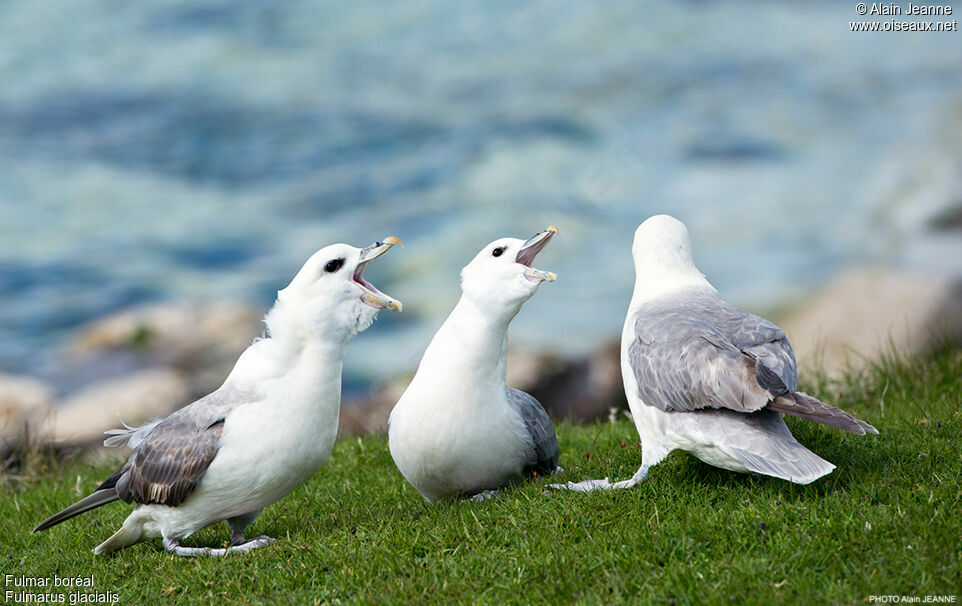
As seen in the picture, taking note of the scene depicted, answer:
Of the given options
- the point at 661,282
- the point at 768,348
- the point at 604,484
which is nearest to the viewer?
the point at 768,348

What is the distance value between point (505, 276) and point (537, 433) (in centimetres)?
100

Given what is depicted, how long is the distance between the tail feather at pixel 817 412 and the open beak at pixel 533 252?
137 centimetres

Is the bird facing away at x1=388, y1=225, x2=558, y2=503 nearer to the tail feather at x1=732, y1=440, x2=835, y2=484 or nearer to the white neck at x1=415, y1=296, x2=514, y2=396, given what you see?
the white neck at x1=415, y1=296, x2=514, y2=396

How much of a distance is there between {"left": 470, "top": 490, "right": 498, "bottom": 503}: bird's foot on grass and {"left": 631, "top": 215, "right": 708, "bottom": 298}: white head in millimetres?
1492

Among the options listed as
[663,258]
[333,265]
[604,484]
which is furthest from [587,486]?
[333,265]

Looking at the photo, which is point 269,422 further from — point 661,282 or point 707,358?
Result: point 661,282

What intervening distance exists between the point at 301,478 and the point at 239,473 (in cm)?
33

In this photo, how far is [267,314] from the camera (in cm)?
499

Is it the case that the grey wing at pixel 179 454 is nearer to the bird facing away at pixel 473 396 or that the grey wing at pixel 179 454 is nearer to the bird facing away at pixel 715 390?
the bird facing away at pixel 473 396

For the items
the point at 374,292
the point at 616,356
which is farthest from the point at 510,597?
the point at 616,356

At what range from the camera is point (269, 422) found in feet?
15.5

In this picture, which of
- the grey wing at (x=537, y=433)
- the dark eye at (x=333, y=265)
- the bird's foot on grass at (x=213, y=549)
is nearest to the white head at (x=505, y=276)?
the grey wing at (x=537, y=433)

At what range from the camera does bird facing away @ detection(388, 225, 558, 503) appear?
195 inches

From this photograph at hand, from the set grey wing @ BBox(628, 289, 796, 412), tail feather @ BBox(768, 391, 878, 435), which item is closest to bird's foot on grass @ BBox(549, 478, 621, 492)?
grey wing @ BBox(628, 289, 796, 412)
